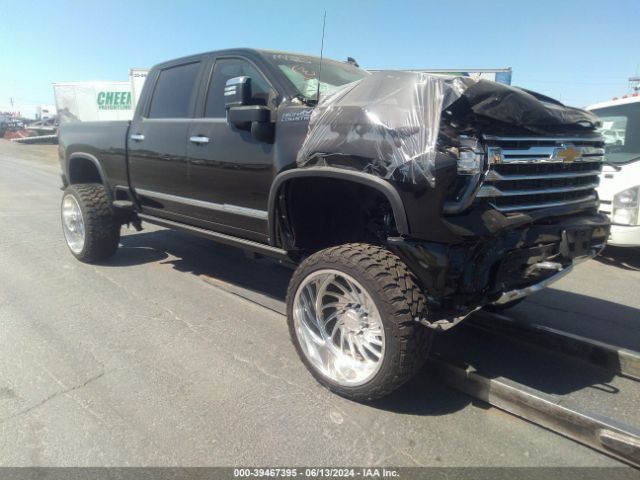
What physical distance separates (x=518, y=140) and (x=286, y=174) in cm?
139

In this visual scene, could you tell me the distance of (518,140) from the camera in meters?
2.60

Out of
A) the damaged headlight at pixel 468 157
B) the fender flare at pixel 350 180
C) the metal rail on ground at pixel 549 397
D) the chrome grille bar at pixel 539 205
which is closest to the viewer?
the metal rail on ground at pixel 549 397

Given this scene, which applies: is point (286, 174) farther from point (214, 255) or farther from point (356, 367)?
point (214, 255)

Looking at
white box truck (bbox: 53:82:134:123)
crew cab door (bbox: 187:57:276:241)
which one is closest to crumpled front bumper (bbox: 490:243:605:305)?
crew cab door (bbox: 187:57:276:241)

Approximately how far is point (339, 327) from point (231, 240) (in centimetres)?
136

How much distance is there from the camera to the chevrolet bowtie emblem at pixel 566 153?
2848 millimetres

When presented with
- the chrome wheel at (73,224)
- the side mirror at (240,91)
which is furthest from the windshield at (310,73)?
the chrome wheel at (73,224)

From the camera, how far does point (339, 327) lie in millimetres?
2986

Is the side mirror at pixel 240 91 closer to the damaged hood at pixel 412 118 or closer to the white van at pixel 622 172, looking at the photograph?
the damaged hood at pixel 412 118

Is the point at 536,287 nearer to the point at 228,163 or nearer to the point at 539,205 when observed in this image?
the point at 539,205

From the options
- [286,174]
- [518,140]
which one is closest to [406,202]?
[518,140]

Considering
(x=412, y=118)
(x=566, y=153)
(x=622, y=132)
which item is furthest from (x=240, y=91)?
(x=622, y=132)

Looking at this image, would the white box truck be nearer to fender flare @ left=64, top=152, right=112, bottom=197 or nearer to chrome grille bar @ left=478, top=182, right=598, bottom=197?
fender flare @ left=64, top=152, right=112, bottom=197

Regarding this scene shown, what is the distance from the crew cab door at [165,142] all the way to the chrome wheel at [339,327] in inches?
72.3
